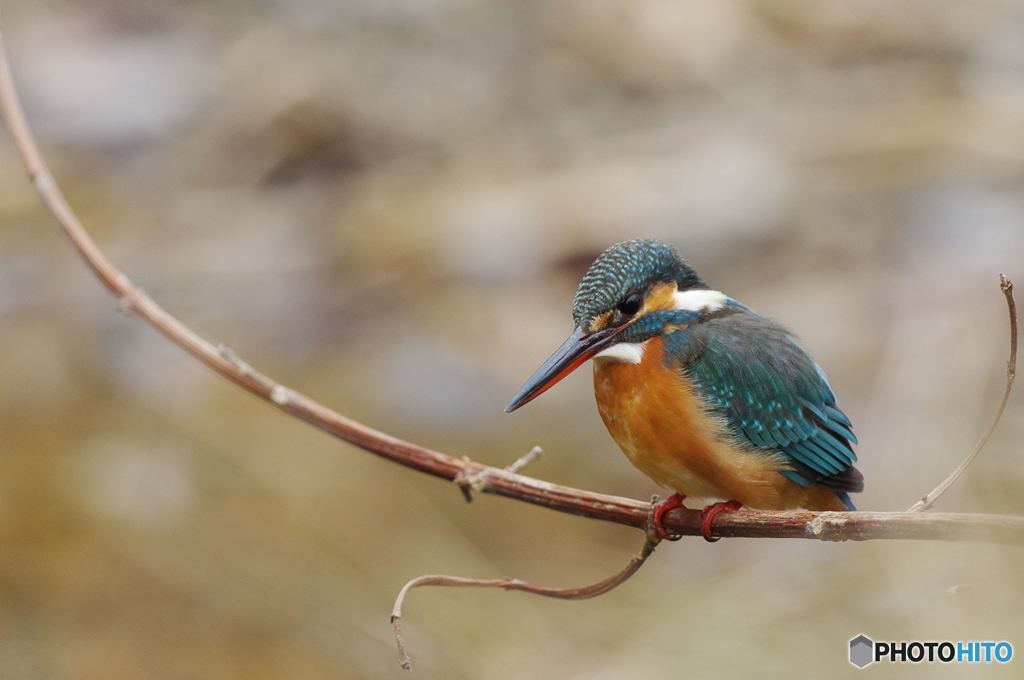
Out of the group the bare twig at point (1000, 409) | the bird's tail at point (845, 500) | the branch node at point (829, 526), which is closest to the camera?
the bare twig at point (1000, 409)

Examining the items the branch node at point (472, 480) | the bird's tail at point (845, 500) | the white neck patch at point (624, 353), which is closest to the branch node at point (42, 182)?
the branch node at point (472, 480)

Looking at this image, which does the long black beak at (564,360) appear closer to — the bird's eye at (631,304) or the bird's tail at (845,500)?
the bird's eye at (631,304)

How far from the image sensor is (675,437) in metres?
1.62

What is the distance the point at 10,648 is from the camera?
294cm

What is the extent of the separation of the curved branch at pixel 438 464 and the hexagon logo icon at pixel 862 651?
33.7 inches

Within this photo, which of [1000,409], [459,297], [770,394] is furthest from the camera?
[459,297]

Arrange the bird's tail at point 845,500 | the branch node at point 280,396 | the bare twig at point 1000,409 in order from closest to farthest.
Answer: the bare twig at point 1000,409, the branch node at point 280,396, the bird's tail at point 845,500

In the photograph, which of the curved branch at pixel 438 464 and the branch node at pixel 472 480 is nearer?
the curved branch at pixel 438 464

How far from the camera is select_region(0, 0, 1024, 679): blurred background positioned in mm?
2955

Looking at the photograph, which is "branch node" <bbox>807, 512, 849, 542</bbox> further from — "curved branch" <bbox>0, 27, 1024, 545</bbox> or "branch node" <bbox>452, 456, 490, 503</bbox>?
"branch node" <bbox>452, 456, 490, 503</bbox>

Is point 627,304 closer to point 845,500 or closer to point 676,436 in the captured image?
point 676,436

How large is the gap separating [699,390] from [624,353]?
0.49 feet

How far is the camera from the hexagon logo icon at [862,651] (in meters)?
2.15

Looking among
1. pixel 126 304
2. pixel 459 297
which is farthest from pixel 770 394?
pixel 459 297
